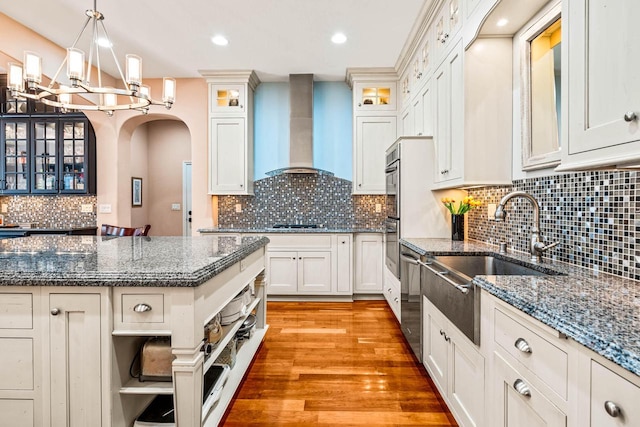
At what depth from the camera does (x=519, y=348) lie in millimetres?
1035

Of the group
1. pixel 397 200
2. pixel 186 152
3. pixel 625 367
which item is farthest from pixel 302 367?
pixel 186 152

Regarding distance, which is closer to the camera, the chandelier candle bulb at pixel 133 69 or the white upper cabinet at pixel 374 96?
the chandelier candle bulb at pixel 133 69

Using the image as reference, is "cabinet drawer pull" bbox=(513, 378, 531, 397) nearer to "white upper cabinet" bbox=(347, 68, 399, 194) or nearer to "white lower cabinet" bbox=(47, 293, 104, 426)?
"white lower cabinet" bbox=(47, 293, 104, 426)

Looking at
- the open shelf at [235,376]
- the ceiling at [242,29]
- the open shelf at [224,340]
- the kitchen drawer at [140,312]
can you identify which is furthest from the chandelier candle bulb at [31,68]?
the open shelf at [235,376]

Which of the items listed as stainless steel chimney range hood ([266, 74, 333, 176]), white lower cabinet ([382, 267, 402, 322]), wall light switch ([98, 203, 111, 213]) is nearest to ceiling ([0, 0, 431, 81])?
stainless steel chimney range hood ([266, 74, 333, 176])

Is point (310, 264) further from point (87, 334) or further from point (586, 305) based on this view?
point (586, 305)

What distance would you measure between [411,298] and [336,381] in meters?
0.83

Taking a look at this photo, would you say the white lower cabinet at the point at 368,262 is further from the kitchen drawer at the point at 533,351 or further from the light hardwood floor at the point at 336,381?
the kitchen drawer at the point at 533,351

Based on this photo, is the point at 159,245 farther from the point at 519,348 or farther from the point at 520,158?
the point at 520,158

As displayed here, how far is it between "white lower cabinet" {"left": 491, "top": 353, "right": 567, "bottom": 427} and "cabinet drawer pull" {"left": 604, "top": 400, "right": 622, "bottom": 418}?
18 cm

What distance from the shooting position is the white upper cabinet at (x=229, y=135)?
421 cm

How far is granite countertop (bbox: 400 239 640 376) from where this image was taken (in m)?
0.70

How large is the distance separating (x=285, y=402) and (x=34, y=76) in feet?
8.82

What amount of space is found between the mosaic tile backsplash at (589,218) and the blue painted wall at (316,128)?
8.70 ft
